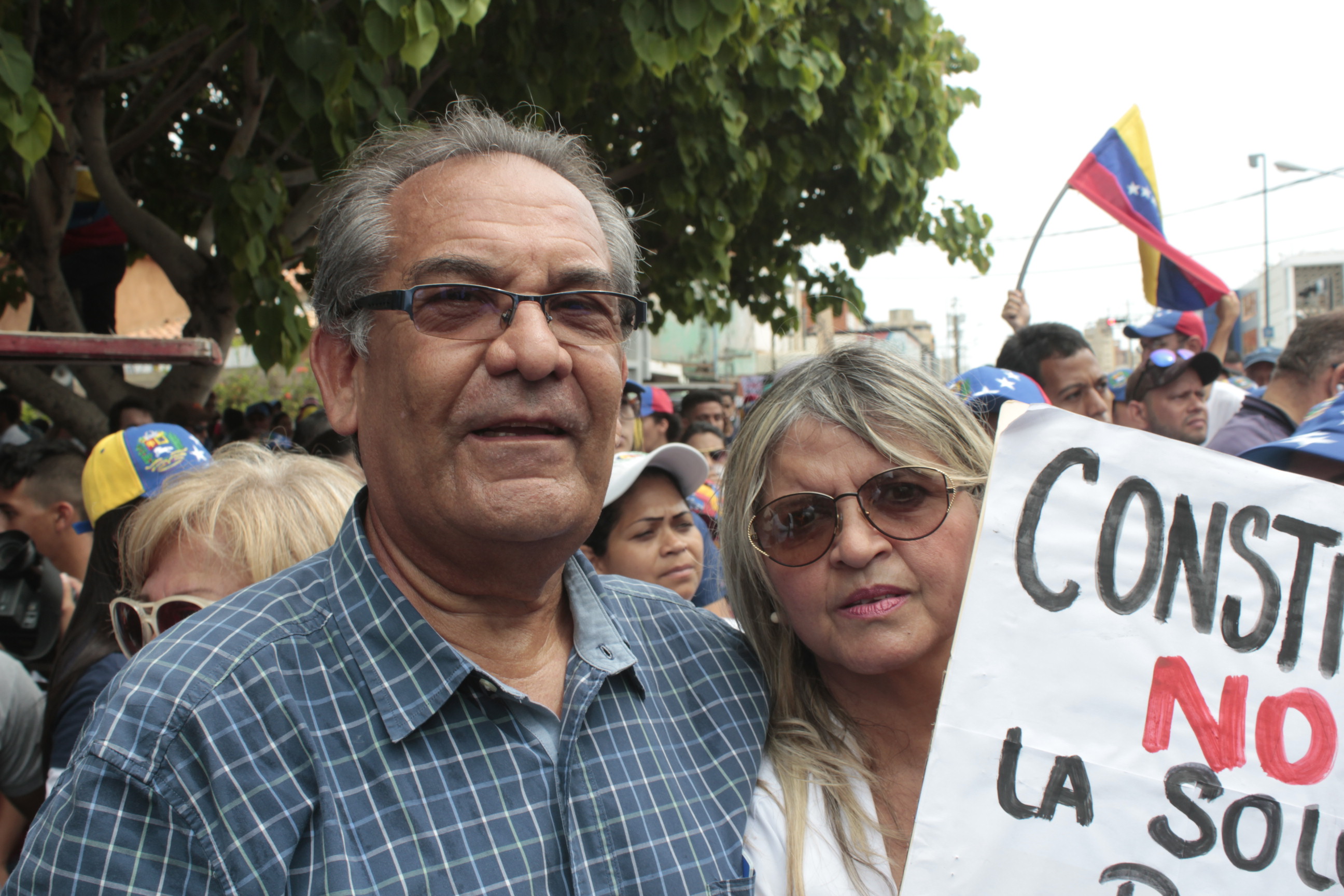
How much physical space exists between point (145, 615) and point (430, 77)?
433 centimetres

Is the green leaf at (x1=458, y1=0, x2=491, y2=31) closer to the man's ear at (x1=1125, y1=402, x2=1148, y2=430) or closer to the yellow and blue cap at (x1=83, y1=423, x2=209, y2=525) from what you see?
the yellow and blue cap at (x1=83, y1=423, x2=209, y2=525)

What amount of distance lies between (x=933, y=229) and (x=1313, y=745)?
25.3ft

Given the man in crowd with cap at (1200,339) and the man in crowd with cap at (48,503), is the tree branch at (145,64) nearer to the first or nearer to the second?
the man in crowd with cap at (48,503)

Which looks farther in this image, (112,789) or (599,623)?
(599,623)

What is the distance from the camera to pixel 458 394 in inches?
54.0

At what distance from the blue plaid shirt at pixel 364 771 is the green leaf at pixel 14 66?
2426mm

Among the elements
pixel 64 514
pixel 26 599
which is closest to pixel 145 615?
pixel 26 599

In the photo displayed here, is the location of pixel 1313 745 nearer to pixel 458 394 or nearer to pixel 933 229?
pixel 458 394

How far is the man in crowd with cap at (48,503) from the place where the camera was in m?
3.90

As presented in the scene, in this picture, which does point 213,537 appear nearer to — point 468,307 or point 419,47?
point 468,307

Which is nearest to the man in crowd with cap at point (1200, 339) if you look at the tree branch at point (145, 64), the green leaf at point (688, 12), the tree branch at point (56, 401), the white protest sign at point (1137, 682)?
the green leaf at point (688, 12)

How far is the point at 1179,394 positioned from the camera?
4.87 meters

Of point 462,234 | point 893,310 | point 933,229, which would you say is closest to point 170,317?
point 933,229

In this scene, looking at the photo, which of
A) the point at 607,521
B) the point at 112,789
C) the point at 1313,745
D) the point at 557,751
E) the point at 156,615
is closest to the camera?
the point at 112,789
